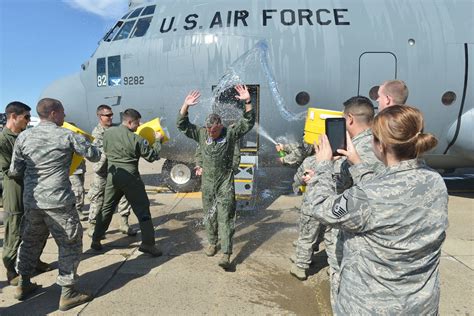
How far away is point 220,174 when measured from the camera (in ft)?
14.4

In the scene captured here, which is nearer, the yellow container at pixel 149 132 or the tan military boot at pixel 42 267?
the tan military boot at pixel 42 267

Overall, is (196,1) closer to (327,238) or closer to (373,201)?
(327,238)

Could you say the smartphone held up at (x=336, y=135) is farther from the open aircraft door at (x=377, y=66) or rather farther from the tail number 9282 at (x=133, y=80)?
the tail number 9282 at (x=133, y=80)

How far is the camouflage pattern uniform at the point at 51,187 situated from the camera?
323 cm

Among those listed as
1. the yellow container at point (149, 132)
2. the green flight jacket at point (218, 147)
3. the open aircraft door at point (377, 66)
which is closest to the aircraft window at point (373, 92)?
the open aircraft door at point (377, 66)

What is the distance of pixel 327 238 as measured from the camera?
3.28 m

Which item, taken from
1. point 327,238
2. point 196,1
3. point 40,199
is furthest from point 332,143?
point 196,1

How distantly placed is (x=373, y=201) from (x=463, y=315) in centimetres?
257

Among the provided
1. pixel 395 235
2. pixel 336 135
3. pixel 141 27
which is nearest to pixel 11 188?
pixel 336 135

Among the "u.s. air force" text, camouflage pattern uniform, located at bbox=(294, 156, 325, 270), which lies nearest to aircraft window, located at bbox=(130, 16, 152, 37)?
the "u.s. air force" text

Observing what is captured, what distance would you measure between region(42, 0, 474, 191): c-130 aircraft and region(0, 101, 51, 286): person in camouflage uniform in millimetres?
3656

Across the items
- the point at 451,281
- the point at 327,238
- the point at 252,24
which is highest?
the point at 252,24

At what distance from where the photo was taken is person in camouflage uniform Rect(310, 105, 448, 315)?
155 centimetres

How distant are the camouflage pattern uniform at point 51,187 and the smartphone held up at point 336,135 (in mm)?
2374
